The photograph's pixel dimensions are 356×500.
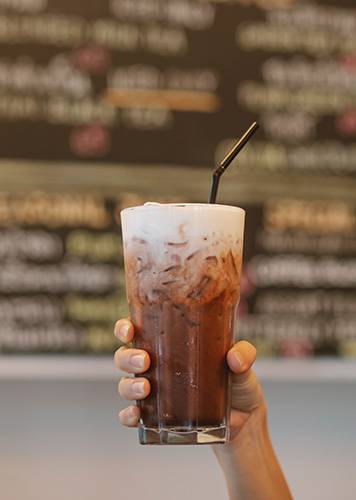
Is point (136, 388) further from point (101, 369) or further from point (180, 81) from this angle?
point (180, 81)

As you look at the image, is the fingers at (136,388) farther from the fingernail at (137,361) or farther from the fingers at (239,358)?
the fingers at (239,358)

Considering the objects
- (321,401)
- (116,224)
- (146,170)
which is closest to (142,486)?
(321,401)

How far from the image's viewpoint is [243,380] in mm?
1479

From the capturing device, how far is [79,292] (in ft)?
7.13

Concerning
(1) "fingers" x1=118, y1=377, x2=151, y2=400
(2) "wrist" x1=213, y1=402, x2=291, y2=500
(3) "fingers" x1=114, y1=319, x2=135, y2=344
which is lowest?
(2) "wrist" x1=213, y1=402, x2=291, y2=500

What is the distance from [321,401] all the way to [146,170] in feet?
3.38

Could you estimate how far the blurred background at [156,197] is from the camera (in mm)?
2170

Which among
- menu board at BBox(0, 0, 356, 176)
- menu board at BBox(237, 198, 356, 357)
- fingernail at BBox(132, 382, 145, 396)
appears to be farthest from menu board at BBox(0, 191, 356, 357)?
fingernail at BBox(132, 382, 145, 396)

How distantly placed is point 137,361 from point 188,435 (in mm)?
155

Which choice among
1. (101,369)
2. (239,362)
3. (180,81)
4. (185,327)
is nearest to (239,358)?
(239,362)

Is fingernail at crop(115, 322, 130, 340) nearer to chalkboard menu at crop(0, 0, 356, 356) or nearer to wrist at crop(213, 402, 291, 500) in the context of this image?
wrist at crop(213, 402, 291, 500)

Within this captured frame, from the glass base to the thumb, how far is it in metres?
0.11

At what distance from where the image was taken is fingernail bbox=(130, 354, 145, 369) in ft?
3.95

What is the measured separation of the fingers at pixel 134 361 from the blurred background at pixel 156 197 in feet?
3.01
